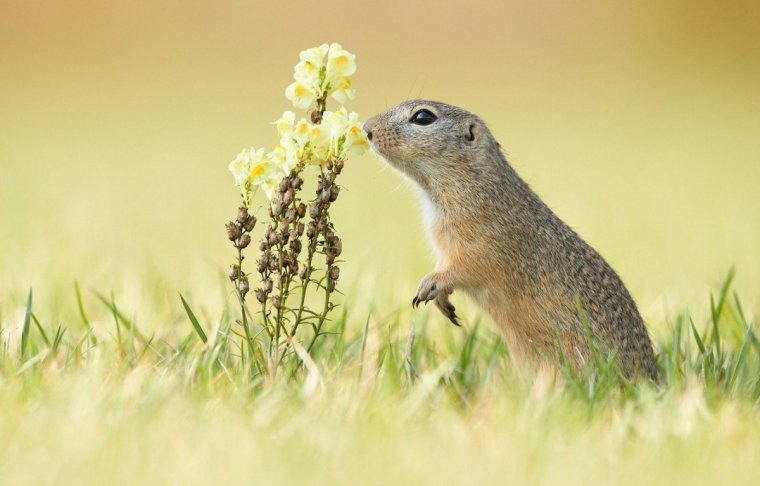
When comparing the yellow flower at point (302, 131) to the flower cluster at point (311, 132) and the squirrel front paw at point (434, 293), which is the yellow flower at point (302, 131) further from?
the squirrel front paw at point (434, 293)

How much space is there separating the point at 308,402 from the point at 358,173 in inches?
384

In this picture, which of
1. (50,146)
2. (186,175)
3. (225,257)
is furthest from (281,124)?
(50,146)

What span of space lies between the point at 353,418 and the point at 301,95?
124 centimetres

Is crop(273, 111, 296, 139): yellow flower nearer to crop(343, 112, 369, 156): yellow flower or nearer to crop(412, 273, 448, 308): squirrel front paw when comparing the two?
crop(343, 112, 369, 156): yellow flower

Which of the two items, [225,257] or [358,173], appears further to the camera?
[358,173]

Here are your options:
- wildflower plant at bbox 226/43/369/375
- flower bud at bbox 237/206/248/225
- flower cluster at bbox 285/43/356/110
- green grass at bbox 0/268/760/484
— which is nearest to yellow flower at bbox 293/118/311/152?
wildflower plant at bbox 226/43/369/375

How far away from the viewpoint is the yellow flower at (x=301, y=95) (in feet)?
13.9

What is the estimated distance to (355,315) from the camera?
602cm

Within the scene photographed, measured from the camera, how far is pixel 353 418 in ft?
12.0

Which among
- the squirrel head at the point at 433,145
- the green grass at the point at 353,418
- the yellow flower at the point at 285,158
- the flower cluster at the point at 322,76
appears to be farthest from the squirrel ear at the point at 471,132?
the yellow flower at the point at 285,158

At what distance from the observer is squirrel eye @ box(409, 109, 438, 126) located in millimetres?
5441

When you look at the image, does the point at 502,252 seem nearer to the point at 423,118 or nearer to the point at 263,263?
the point at 423,118

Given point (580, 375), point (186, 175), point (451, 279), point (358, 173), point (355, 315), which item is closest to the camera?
point (580, 375)

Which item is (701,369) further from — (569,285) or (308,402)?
(308,402)
